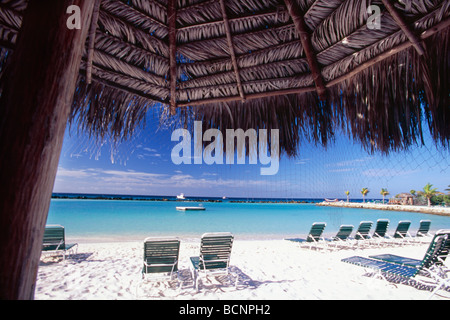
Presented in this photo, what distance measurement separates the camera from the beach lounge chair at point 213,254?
3525 mm

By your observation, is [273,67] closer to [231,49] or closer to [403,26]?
[231,49]

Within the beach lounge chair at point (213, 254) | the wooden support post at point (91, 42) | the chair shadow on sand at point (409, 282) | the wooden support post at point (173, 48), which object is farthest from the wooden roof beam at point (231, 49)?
the chair shadow on sand at point (409, 282)

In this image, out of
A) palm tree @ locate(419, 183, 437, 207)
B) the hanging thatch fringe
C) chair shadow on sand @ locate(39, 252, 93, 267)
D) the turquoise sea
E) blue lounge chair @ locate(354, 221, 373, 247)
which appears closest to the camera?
the hanging thatch fringe

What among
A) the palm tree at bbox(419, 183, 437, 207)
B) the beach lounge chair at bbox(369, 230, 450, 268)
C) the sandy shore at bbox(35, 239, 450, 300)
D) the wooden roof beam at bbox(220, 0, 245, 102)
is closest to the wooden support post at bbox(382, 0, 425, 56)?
the wooden roof beam at bbox(220, 0, 245, 102)

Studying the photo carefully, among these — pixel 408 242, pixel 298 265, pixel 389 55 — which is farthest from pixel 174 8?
pixel 408 242

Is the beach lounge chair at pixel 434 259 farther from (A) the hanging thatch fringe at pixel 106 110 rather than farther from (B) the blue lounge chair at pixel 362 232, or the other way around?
(A) the hanging thatch fringe at pixel 106 110

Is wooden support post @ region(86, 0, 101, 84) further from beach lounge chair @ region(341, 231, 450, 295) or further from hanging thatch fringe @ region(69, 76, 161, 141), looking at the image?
beach lounge chair @ region(341, 231, 450, 295)

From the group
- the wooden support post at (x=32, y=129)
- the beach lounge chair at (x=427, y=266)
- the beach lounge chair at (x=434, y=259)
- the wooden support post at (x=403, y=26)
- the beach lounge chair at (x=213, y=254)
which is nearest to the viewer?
the wooden support post at (x=32, y=129)

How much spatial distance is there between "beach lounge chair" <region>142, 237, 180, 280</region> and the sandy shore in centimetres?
27

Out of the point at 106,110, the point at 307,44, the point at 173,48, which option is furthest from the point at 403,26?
the point at 106,110

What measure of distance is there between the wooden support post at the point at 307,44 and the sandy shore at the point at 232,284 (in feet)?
9.08

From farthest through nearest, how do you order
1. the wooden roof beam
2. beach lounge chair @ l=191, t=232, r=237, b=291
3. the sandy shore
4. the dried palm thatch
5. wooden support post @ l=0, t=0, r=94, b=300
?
beach lounge chair @ l=191, t=232, r=237, b=291, the sandy shore, the wooden roof beam, the dried palm thatch, wooden support post @ l=0, t=0, r=94, b=300

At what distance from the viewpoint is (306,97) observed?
10.0 feet

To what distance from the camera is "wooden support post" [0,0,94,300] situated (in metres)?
0.77
